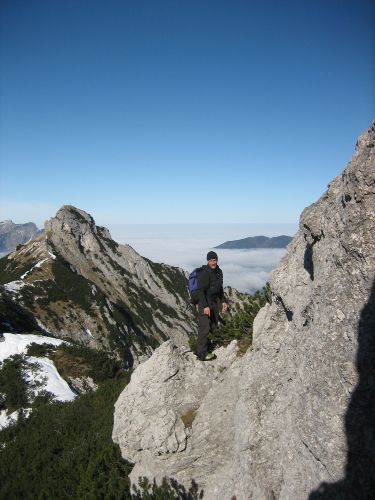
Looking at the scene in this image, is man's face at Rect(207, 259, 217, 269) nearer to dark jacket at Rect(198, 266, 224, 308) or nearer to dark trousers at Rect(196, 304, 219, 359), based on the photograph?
dark jacket at Rect(198, 266, 224, 308)

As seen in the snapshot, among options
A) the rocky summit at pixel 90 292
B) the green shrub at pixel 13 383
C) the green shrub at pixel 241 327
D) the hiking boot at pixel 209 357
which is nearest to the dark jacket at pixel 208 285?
the green shrub at pixel 241 327

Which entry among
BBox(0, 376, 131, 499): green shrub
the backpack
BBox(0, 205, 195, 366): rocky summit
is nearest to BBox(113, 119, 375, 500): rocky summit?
BBox(0, 376, 131, 499): green shrub

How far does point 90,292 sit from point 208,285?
205 feet

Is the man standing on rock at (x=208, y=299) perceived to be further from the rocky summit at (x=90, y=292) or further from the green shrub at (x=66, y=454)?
the rocky summit at (x=90, y=292)

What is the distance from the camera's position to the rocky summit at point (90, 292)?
56312 mm

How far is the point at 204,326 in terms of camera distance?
11430 millimetres

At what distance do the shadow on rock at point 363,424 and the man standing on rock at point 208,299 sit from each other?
5467mm

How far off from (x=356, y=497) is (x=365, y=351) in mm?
2315

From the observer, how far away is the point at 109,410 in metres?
16.7

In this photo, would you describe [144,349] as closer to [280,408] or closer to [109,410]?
[109,410]

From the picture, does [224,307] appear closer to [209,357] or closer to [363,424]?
[209,357]

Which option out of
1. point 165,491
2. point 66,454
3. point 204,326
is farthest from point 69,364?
point 165,491

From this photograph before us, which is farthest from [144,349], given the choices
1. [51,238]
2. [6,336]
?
[6,336]

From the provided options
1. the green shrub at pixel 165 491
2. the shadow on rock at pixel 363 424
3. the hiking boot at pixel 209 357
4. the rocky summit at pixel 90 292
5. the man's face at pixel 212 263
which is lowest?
the rocky summit at pixel 90 292
